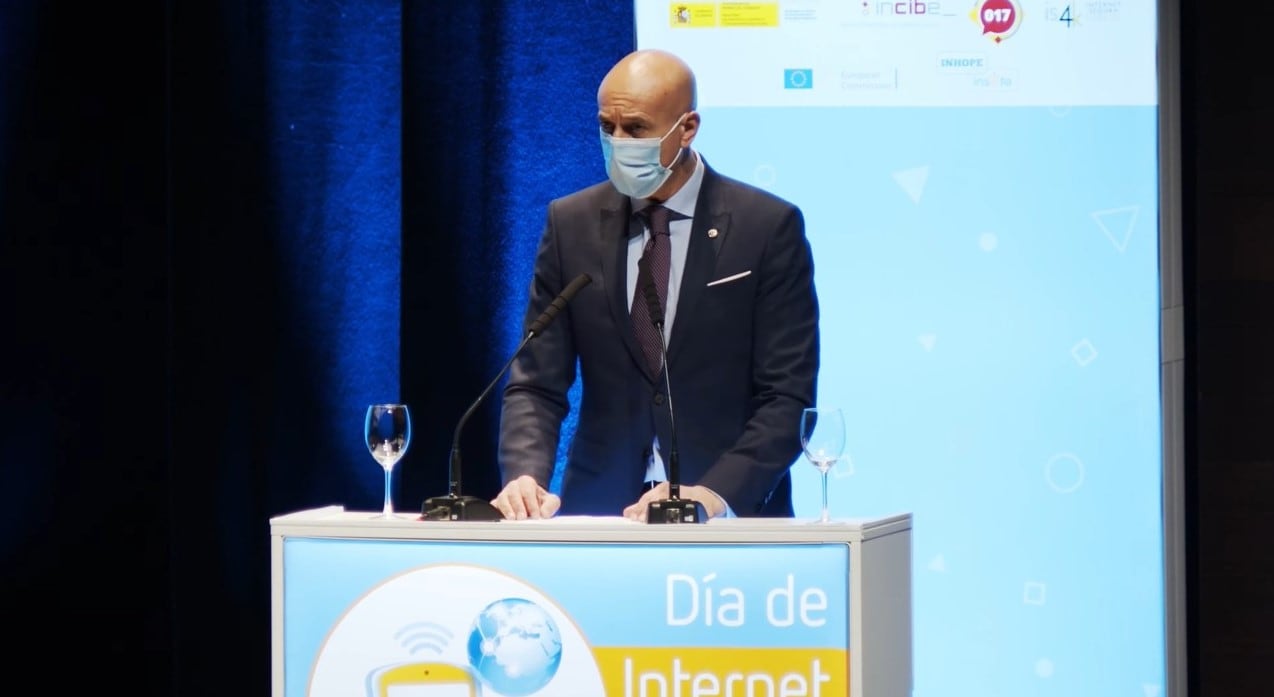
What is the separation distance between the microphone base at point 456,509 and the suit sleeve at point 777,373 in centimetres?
54

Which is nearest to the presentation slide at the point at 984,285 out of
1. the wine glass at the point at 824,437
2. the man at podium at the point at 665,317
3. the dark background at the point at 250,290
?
the dark background at the point at 250,290

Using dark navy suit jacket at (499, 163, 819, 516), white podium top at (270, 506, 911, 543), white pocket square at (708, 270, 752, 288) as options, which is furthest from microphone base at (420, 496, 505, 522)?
white pocket square at (708, 270, 752, 288)

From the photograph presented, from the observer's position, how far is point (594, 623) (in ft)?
7.54

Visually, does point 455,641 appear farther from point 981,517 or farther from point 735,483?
point 981,517

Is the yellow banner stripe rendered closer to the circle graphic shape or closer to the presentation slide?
the circle graphic shape

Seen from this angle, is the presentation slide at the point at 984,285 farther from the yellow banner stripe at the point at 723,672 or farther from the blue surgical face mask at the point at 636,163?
the yellow banner stripe at the point at 723,672

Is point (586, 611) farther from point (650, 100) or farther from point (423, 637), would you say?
point (650, 100)

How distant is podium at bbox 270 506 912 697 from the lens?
2.27 metres

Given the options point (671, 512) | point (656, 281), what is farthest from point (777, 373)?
point (671, 512)

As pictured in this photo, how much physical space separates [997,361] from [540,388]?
151cm

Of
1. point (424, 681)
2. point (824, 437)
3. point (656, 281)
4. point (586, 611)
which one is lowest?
point (424, 681)

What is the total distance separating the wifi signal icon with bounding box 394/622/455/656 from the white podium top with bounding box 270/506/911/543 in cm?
13

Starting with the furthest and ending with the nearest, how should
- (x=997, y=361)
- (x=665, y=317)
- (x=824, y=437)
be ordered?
(x=997, y=361) → (x=665, y=317) → (x=824, y=437)

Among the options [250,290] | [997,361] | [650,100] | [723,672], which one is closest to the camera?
[723,672]
